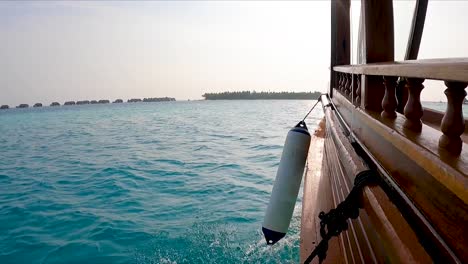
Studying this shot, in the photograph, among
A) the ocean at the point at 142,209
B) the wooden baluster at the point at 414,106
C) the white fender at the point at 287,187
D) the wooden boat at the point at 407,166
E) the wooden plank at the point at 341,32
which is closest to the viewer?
the wooden boat at the point at 407,166

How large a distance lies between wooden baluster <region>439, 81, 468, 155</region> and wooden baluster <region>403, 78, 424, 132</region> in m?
0.27

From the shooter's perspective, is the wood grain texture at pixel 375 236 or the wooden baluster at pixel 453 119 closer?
the wooden baluster at pixel 453 119

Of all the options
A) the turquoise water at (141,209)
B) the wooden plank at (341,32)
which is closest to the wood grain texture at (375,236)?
the turquoise water at (141,209)

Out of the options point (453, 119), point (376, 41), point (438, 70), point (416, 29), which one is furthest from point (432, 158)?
point (416, 29)

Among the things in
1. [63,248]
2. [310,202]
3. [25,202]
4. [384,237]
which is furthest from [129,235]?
[384,237]

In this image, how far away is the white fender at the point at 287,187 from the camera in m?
2.81

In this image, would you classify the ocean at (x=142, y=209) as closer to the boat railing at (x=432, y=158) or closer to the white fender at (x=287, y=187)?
the boat railing at (x=432, y=158)

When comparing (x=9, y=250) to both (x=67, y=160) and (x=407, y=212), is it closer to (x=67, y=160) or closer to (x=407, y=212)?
(x=407, y=212)

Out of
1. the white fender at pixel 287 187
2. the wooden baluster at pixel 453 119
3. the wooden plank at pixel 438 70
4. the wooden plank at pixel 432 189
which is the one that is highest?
the wooden plank at pixel 438 70

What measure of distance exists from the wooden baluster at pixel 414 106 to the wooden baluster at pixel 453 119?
27 cm

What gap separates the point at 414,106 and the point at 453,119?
39cm

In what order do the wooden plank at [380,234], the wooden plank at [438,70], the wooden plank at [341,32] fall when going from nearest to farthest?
1. the wooden plank at [438,70]
2. the wooden plank at [380,234]
3. the wooden plank at [341,32]

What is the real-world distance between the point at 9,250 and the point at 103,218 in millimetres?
1570

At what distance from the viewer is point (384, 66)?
1624 millimetres
